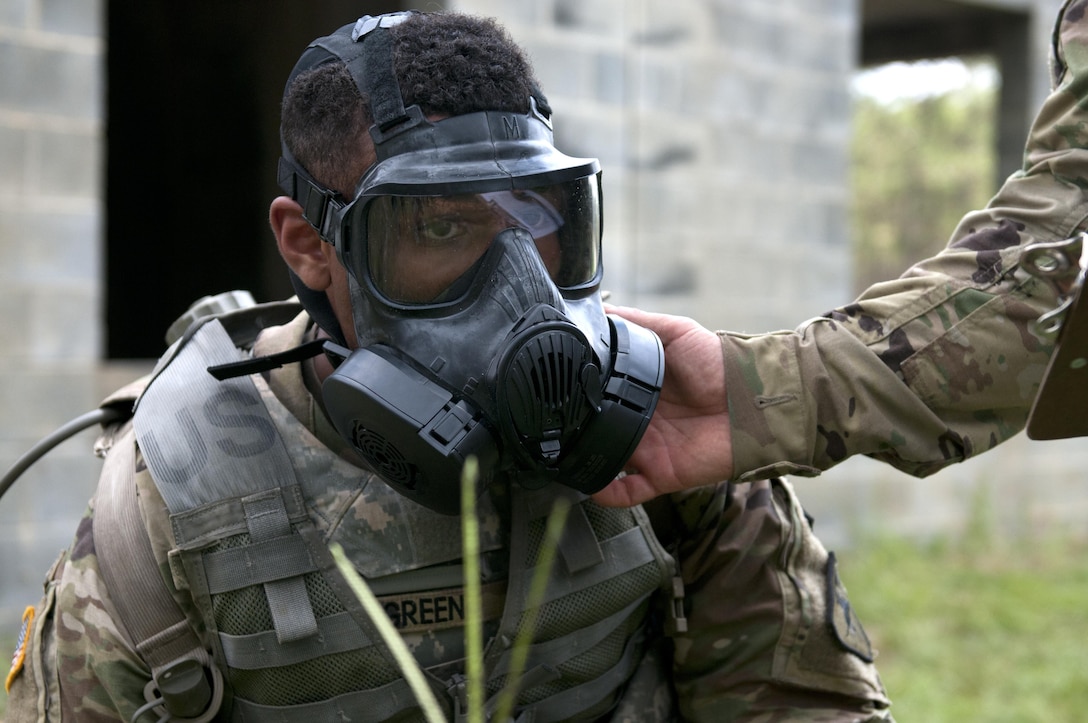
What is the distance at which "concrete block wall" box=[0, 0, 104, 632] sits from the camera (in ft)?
14.8

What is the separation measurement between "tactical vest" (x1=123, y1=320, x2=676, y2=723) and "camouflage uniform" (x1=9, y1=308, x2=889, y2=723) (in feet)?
0.07

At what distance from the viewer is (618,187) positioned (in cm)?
596

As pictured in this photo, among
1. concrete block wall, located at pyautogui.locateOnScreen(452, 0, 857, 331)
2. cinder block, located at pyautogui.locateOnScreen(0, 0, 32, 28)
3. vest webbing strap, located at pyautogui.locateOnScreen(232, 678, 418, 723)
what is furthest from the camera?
concrete block wall, located at pyautogui.locateOnScreen(452, 0, 857, 331)

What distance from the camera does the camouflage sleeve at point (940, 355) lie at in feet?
6.10

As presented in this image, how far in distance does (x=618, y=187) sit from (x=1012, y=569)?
3004mm

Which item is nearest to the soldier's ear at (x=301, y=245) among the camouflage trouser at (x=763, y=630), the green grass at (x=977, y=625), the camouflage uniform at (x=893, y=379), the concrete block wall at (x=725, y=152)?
the camouflage uniform at (x=893, y=379)

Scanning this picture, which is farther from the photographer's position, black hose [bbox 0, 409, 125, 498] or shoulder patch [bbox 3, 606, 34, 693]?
black hose [bbox 0, 409, 125, 498]

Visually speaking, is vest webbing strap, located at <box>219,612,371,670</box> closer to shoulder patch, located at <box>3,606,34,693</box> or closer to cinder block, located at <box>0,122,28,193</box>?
shoulder patch, located at <box>3,606,34,693</box>

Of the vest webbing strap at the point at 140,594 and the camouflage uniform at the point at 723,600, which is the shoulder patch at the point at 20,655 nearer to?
→ the camouflage uniform at the point at 723,600

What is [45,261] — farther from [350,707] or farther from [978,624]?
[978,624]

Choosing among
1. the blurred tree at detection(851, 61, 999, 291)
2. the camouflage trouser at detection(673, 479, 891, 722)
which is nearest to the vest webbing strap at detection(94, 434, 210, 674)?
the camouflage trouser at detection(673, 479, 891, 722)

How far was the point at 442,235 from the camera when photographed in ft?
5.91

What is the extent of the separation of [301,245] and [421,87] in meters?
0.38

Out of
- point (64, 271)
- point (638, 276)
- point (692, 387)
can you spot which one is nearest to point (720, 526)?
point (692, 387)
